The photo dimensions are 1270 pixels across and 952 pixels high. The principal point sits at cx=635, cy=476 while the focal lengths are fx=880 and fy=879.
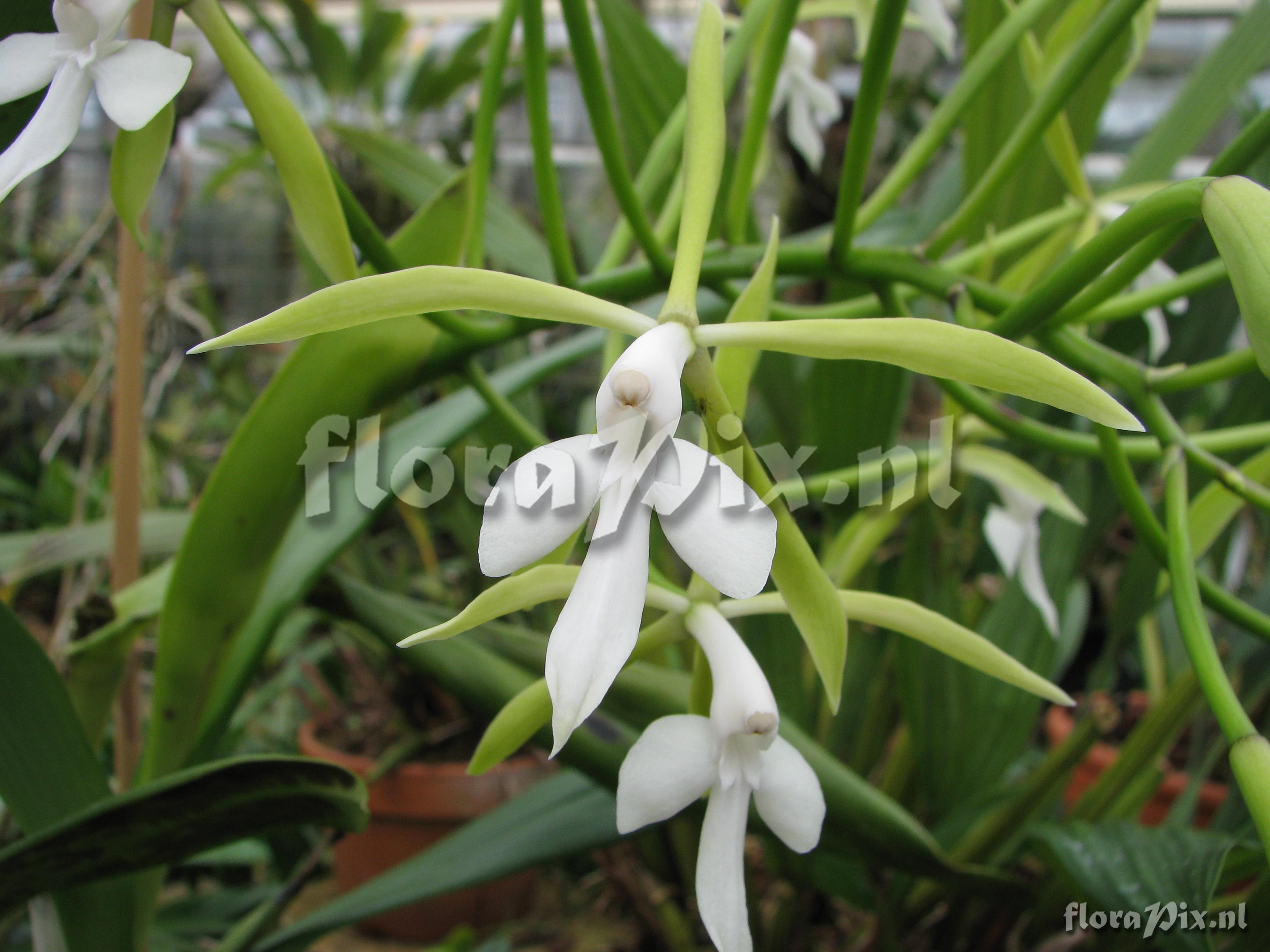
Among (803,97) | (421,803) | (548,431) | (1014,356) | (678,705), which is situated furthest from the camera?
(548,431)

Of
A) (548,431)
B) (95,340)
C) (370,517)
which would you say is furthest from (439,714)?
(95,340)

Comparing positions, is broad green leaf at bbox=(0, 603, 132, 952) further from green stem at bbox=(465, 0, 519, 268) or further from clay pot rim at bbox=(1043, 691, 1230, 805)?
clay pot rim at bbox=(1043, 691, 1230, 805)

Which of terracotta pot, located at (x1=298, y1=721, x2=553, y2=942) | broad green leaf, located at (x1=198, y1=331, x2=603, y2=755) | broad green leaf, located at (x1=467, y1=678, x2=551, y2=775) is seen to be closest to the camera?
broad green leaf, located at (x1=467, y1=678, x2=551, y2=775)

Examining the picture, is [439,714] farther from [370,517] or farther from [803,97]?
A: [803,97]

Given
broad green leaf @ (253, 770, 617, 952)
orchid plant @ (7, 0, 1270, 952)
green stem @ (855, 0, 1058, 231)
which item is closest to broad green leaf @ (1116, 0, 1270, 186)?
orchid plant @ (7, 0, 1270, 952)

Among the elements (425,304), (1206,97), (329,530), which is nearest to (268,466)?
(329,530)
